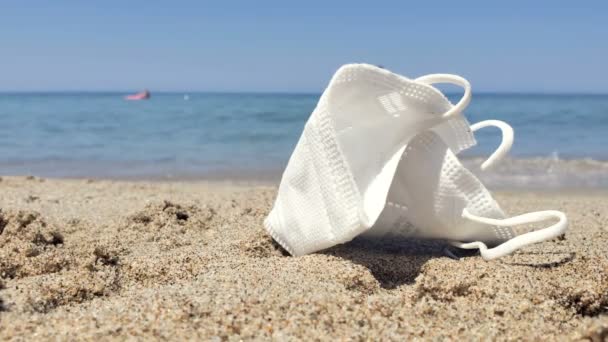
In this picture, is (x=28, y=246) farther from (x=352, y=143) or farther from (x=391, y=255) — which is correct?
(x=391, y=255)

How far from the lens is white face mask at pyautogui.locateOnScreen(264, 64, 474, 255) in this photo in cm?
229

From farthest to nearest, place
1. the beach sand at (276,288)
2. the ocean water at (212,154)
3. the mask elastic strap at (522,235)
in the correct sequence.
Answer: the ocean water at (212,154), the mask elastic strap at (522,235), the beach sand at (276,288)

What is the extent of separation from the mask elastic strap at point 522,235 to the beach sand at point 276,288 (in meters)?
0.07

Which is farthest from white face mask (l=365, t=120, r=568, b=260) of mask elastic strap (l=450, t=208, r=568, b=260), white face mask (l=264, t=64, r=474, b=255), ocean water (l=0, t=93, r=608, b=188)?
ocean water (l=0, t=93, r=608, b=188)

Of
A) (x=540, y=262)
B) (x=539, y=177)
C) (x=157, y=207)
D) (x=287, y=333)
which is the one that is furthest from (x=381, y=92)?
(x=539, y=177)

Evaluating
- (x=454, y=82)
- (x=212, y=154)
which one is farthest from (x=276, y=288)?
(x=212, y=154)

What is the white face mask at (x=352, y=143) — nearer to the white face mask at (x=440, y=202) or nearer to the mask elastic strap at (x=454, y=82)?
the mask elastic strap at (x=454, y=82)

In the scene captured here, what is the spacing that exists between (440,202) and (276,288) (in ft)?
2.89

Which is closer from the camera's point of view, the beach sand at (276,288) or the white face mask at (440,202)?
the beach sand at (276,288)

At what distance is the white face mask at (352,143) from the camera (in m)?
2.29

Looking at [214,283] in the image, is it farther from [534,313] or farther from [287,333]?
[534,313]

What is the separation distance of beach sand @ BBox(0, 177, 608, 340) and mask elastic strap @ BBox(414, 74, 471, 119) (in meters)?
0.64

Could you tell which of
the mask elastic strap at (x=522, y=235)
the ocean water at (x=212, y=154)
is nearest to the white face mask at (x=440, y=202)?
the mask elastic strap at (x=522, y=235)

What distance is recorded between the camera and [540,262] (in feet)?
7.95
